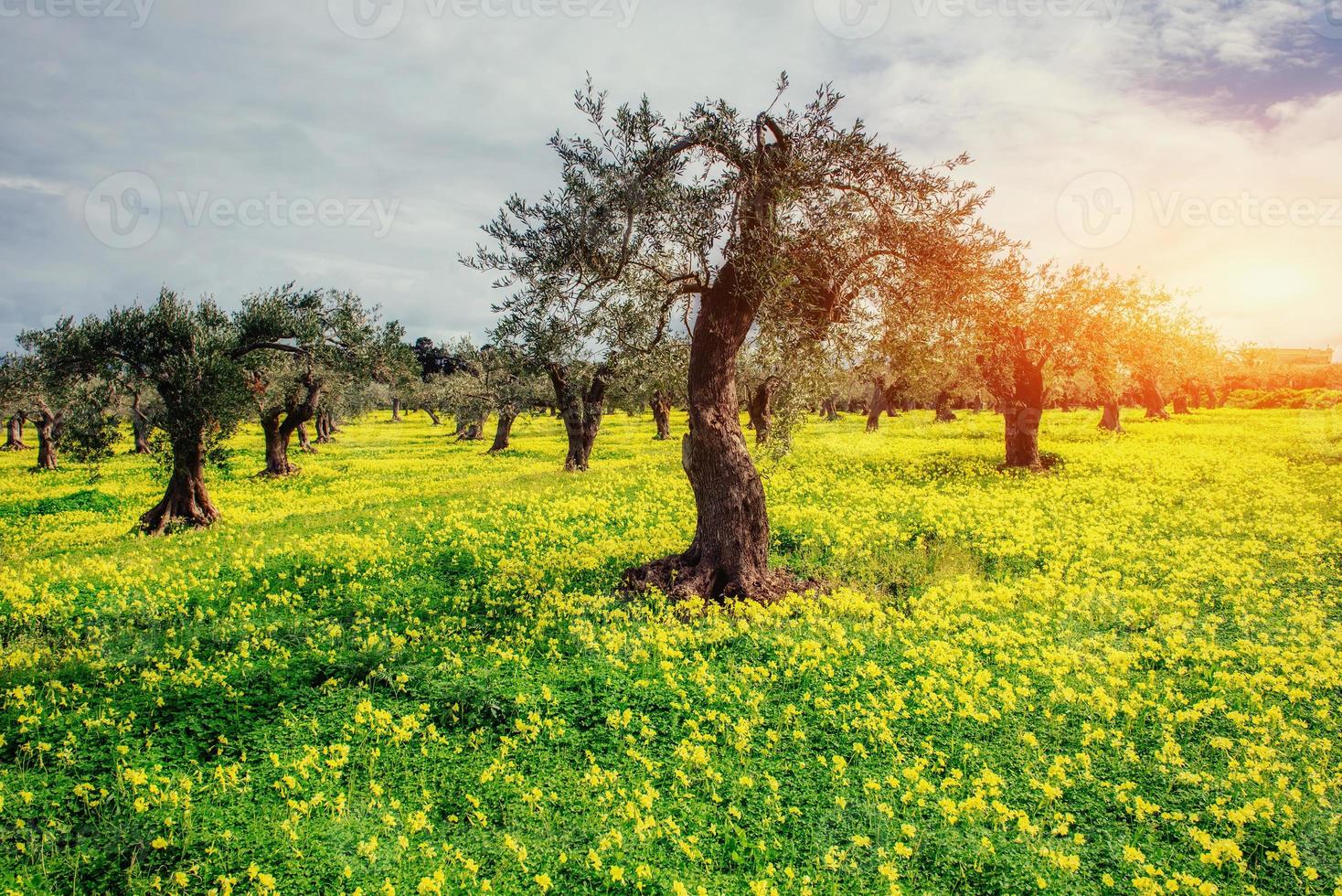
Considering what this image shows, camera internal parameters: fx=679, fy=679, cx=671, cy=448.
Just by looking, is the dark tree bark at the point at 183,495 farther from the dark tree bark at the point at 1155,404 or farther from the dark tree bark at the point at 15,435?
the dark tree bark at the point at 1155,404

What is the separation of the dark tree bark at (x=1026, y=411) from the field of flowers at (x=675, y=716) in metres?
11.7

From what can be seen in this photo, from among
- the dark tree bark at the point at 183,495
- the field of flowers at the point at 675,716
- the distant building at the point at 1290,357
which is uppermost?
the distant building at the point at 1290,357

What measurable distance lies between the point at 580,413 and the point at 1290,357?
200622mm

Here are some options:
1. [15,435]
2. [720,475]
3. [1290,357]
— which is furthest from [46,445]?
[1290,357]

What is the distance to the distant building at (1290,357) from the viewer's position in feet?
324

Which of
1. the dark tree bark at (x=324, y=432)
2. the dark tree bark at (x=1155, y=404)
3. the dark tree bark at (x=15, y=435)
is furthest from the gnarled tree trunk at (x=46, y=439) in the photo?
the dark tree bark at (x=1155, y=404)

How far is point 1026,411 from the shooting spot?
3005cm

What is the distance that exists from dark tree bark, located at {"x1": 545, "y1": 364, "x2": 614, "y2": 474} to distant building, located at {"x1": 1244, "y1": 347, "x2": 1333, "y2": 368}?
3849 inches

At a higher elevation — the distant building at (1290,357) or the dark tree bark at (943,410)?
the distant building at (1290,357)

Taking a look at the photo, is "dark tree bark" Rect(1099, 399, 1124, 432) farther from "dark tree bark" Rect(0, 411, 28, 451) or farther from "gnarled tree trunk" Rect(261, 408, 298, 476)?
"dark tree bark" Rect(0, 411, 28, 451)

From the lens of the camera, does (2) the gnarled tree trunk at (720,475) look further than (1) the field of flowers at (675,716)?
Yes

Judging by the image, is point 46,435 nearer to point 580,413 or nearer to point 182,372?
point 182,372

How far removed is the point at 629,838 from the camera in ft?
21.5

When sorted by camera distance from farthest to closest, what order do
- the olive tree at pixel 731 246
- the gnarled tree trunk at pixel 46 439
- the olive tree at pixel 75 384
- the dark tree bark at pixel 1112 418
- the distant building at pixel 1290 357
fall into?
the distant building at pixel 1290 357
the dark tree bark at pixel 1112 418
the gnarled tree trunk at pixel 46 439
the olive tree at pixel 75 384
the olive tree at pixel 731 246
